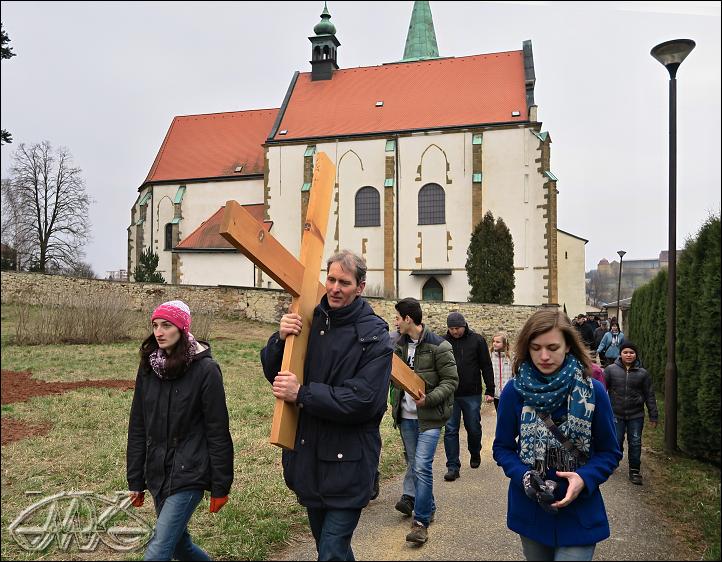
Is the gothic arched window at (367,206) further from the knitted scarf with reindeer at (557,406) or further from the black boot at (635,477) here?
the knitted scarf with reindeer at (557,406)

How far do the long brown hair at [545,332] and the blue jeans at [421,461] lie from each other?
2.44 meters

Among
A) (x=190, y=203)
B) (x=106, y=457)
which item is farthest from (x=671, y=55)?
(x=190, y=203)

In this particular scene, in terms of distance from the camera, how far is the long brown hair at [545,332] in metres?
2.69

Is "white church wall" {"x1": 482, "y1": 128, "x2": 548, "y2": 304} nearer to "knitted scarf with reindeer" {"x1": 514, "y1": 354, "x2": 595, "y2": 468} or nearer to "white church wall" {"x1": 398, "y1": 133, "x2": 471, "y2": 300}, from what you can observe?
"white church wall" {"x1": 398, "y1": 133, "x2": 471, "y2": 300}

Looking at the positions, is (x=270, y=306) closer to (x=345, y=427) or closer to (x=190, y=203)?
(x=190, y=203)

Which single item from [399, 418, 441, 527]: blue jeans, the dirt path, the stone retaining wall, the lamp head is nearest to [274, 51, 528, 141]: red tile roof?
the stone retaining wall

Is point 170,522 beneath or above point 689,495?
above

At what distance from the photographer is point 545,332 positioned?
2672 mm

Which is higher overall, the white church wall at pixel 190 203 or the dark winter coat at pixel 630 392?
the white church wall at pixel 190 203

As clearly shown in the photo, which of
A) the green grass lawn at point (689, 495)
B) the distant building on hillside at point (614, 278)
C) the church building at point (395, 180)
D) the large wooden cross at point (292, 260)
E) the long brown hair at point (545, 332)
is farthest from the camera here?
the church building at point (395, 180)

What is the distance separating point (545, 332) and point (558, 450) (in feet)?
1.68

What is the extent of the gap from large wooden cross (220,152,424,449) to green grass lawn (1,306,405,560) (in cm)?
170

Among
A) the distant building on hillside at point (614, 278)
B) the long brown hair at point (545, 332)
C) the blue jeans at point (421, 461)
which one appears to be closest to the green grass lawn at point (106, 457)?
the blue jeans at point (421, 461)

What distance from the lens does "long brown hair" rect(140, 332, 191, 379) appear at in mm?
3189
